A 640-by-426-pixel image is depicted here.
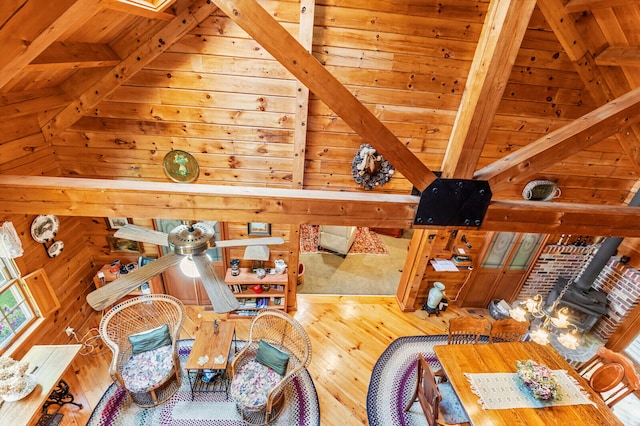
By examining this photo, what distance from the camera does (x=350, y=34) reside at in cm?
316

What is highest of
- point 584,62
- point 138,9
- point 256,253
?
point 584,62

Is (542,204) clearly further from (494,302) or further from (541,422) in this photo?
(494,302)

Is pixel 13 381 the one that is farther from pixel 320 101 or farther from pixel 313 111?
pixel 320 101

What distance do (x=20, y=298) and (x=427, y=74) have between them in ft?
17.5

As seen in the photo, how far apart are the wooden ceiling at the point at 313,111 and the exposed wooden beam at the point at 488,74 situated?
2 centimetres

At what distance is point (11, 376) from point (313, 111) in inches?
158

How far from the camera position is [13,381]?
106 inches

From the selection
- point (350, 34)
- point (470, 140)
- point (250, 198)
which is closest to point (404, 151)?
point (470, 140)

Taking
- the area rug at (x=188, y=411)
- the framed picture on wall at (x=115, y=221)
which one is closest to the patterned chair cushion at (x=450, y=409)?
the area rug at (x=188, y=411)

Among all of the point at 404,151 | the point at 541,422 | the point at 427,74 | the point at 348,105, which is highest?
the point at 427,74

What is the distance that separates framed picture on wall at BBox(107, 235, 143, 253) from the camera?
171 inches

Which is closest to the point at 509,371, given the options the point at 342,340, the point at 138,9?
the point at 342,340

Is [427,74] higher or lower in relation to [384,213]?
higher

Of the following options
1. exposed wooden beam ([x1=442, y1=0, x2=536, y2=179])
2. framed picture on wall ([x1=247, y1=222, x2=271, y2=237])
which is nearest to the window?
framed picture on wall ([x1=247, y1=222, x2=271, y2=237])
